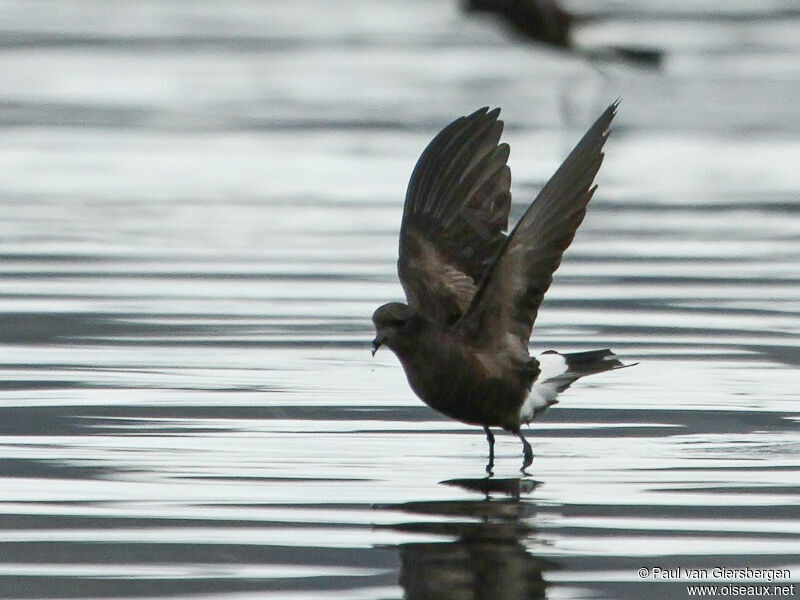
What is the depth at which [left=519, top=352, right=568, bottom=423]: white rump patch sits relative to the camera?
28.2 feet

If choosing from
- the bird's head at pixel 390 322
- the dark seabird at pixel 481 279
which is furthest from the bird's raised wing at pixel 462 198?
the bird's head at pixel 390 322

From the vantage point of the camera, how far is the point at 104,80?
25.4 metres

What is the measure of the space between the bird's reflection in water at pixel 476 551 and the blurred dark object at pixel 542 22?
20.8 ft

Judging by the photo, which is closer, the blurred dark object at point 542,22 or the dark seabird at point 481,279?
the dark seabird at point 481,279

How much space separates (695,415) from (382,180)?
876 centimetres

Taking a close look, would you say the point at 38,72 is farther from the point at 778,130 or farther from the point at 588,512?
the point at 588,512

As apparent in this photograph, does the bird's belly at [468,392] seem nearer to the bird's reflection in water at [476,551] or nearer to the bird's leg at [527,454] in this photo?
the bird's leg at [527,454]

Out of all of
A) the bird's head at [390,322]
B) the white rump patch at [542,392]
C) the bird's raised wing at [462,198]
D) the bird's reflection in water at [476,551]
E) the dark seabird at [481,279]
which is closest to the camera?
the bird's reflection in water at [476,551]

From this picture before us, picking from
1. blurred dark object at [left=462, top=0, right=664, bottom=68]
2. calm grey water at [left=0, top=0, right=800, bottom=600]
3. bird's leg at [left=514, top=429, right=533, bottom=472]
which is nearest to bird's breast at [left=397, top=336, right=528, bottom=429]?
bird's leg at [left=514, top=429, right=533, bottom=472]

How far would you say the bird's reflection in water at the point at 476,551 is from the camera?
6578mm

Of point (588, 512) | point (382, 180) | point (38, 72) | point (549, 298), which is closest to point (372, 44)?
point (38, 72)

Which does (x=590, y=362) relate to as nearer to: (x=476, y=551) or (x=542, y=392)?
(x=542, y=392)

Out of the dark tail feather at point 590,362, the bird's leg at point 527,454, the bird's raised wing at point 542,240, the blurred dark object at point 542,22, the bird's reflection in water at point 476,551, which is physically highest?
the blurred dark object at point 542,22

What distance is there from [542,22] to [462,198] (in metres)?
5.42
